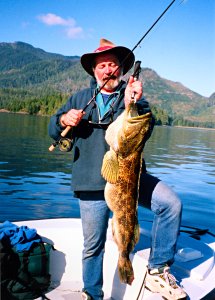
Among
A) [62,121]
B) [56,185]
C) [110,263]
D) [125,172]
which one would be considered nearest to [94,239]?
Result: [125,172]

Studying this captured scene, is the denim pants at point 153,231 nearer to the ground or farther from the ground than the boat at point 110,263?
farther from the ground

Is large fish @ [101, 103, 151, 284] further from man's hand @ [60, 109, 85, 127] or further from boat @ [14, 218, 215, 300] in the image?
boat @ [14, 218, 215, 300]

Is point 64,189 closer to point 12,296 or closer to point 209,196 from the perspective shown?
point 209,196

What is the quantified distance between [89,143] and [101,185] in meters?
0.50

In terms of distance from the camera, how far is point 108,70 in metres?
4.11

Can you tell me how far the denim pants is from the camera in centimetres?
387

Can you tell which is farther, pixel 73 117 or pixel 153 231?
pixel 153 231

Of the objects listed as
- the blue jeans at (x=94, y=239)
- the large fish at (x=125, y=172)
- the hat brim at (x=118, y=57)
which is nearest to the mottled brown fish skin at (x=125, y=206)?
the large fish at (x=125, y=172)

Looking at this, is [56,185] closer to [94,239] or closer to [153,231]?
[94,239]

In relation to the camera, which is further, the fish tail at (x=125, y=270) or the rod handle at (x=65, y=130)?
the rod handle at (x=65, y=130)

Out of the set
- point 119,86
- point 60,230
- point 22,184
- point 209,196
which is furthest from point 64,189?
point 119,86

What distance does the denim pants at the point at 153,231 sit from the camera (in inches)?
152

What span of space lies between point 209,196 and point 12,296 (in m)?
12.8

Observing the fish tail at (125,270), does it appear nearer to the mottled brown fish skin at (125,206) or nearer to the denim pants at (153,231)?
the mottled brown fish skin at (125,206)
